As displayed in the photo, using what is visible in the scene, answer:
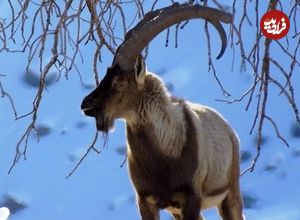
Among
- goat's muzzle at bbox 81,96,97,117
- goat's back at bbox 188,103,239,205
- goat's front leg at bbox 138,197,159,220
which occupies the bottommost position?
goat's front leg at bbox 138,197,159,220

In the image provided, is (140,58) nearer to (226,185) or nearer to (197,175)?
(197,175)

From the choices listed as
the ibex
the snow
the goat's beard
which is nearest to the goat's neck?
the ibex

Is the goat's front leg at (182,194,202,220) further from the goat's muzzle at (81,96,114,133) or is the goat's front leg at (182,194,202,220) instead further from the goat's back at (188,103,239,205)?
the goat's muzzle at (81,96,114,133)

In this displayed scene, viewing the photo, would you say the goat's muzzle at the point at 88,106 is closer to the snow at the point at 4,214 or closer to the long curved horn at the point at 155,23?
the long curved horn at the point at 155,23

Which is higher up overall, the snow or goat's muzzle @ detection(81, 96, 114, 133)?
goat's muzzle @ detection(81, 96, 114, 133)

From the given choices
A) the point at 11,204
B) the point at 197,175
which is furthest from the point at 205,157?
the point at 11,204

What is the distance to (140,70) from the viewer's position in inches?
152

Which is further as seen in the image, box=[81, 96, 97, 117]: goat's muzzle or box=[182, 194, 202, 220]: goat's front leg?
box=[182, 194, 202, 220]: goat's front leg

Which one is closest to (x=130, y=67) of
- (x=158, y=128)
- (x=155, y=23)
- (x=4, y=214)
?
(x=155, y=23)

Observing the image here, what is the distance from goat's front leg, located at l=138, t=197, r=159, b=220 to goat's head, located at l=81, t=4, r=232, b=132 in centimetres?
44

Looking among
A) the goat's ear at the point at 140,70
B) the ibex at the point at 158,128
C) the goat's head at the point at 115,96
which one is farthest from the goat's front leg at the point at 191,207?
the goat's ear at the point at 140,70

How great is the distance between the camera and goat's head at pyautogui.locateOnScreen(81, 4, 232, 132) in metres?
3.72

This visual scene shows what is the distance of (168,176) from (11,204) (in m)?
5.59

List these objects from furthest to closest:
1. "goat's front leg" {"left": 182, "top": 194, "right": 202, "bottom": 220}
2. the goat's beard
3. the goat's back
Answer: the goat's back < "goat's front leg" {"left": 182, "top": 194, "right": 202, "bottom": 220} < the goat's beard
